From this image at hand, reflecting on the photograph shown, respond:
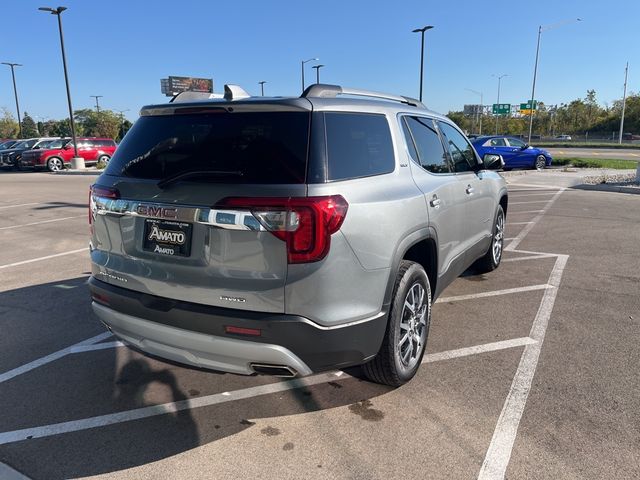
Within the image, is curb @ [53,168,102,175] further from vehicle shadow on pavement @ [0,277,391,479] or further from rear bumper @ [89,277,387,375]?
rear bumper @ [89,277,387,375]

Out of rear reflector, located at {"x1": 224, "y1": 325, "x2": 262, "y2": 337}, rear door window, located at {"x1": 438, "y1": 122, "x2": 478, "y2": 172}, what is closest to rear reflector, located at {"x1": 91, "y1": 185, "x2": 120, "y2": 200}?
rear reflector, located at {"x1": 224, "y1": 325, "x2": 262, "y2": 337}

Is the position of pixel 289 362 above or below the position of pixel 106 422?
above

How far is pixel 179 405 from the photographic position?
3.15 meters

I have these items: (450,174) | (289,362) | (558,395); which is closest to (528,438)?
(558,395)

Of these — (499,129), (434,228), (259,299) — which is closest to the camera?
(259,299)

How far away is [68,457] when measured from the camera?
8.64 feet

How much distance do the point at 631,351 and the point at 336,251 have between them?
9.20ft

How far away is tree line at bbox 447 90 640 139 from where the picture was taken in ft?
249

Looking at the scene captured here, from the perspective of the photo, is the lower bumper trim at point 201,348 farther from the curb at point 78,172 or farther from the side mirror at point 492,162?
the curb at point 78,172

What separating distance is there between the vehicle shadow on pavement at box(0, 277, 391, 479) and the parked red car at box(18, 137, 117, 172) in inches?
978

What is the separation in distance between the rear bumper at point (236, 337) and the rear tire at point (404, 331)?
18cm

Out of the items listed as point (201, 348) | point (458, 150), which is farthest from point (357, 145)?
point (458, 150)

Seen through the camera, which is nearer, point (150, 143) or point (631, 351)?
point (150, 143)

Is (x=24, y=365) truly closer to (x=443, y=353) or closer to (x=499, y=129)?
(x=443, y=353)
